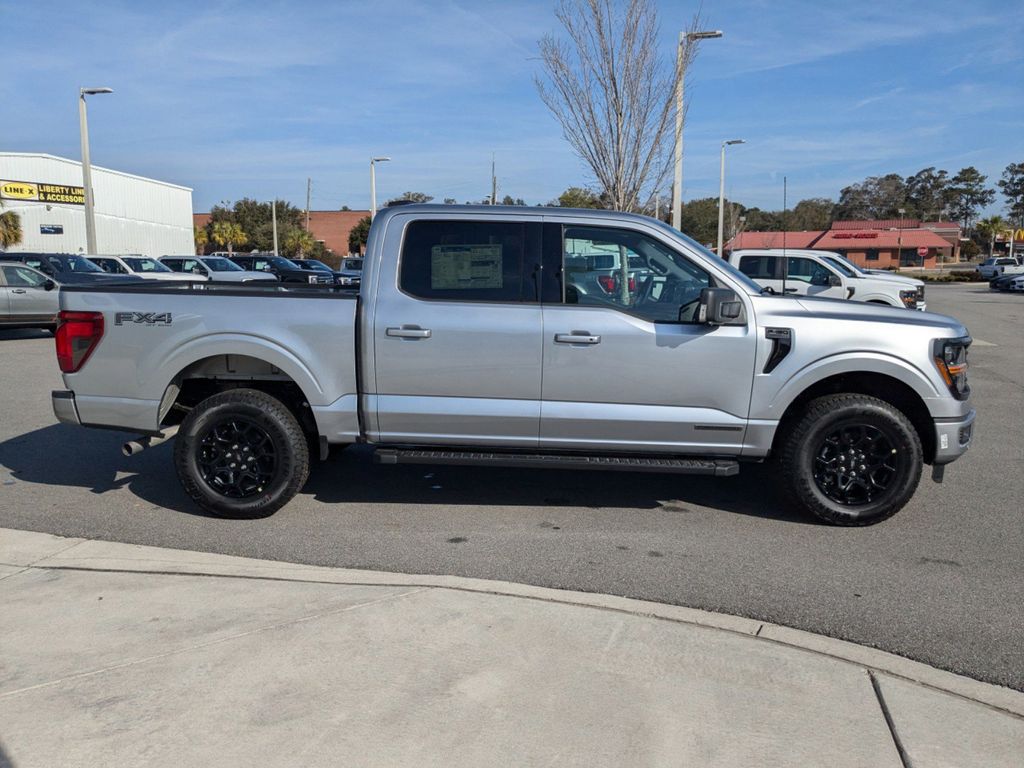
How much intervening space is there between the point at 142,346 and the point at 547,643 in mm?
3460

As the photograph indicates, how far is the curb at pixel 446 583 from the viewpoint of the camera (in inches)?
149

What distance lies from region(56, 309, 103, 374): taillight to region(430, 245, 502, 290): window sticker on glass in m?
2.23

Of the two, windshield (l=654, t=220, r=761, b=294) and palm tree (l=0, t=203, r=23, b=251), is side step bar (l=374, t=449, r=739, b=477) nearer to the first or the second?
windshield (l=654, t=220, r=761, b=294)

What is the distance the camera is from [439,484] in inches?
268

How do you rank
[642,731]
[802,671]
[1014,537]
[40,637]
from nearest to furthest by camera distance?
1. [642,731]
2. [802,671]
3. [40,637]
4. [1014,537]

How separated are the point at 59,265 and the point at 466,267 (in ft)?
64.2

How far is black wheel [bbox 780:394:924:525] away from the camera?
563 centimetres

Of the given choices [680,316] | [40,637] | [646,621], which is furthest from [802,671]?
[40,637]

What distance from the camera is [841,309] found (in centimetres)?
575

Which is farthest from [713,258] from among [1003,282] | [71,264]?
[1003,282]

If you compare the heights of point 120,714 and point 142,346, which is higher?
point 142,346

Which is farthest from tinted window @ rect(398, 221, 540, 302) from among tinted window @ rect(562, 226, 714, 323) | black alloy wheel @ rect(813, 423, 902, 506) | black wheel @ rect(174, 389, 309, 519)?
black alloy wheel @ rect(813, 423, 902, 506)

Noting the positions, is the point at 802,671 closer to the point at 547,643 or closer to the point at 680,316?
the point at 547,643

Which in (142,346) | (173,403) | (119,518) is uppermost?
(142,346)
